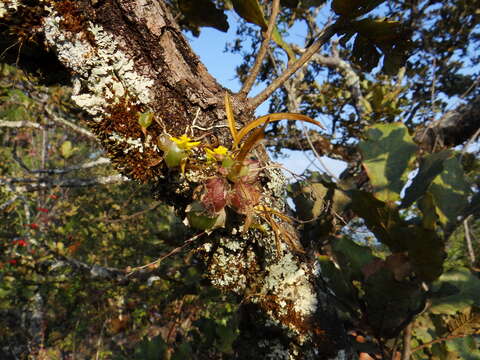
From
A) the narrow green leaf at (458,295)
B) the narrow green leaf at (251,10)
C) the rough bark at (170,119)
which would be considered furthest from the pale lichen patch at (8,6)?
the narrow green leaf at (458,295)

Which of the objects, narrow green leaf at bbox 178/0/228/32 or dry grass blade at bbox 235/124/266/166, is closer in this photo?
dry grass blade at bbox 235/124/266/166

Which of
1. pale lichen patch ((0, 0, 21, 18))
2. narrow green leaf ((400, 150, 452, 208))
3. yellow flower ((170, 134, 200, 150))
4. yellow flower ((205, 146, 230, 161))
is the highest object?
pale lichen patch ((0, 0, 21, 18))

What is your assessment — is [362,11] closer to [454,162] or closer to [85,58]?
[454,162]

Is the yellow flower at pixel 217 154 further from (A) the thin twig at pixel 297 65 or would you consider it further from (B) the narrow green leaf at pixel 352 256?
(B) the narrow green leaf at pixel 352 256

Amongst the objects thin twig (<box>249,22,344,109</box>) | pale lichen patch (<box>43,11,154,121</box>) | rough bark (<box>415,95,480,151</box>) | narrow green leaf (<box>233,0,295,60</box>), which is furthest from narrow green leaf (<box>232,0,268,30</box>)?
rough bark (<box>415,95,480,151</box>)

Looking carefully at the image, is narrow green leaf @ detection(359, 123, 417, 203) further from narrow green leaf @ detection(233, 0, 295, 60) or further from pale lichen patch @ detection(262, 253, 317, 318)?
narrow green leaf @ detection(233, 0, 295, 60)

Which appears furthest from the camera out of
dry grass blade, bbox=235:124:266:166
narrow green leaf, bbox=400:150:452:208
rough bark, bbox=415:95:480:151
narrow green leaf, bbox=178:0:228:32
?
rough bark, bbox=415:95:480:151

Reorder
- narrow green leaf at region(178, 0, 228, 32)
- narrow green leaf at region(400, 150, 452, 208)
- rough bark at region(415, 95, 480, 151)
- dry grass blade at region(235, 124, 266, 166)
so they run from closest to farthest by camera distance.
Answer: dry grass blade at region(235, 124, 266, 166) < narrow green leaf at region(400, 150, 452, 208) < narrow green leaf at region(178, 0, 228, 32) < rough bark at region(415, 95, 480, 151)
